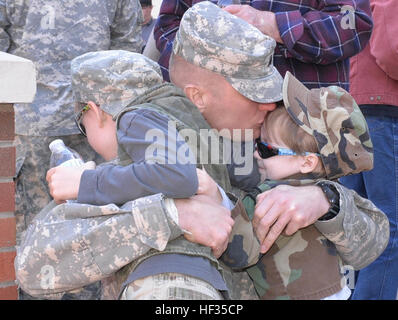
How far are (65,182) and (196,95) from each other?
59cm

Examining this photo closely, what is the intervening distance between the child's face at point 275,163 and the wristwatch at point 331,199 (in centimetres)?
12

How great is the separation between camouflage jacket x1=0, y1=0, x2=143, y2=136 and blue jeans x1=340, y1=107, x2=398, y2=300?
175 centimetres

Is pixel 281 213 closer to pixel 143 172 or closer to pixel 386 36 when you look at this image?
pixel 143 172

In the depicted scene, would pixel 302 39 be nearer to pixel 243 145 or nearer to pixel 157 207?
pixel 243 145

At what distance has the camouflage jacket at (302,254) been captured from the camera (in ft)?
7.39

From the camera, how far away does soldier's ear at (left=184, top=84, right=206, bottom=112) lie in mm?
2430

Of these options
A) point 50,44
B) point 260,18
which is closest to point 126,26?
point 50,44

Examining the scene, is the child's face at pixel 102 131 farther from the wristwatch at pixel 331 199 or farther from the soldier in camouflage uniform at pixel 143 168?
the wristwatch at pixel 331 199

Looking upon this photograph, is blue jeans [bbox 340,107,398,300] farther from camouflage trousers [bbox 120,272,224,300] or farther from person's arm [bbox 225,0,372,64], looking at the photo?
camouflage trousers [bbox 120,272,224,300]

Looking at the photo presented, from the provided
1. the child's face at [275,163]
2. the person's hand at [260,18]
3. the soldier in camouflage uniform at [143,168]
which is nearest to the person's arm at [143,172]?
the soldier in camouflage uniform at [143,168]

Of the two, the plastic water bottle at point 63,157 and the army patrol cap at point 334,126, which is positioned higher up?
the army patrol cap at point 334,126

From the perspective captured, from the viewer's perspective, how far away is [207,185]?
2.14 meters
